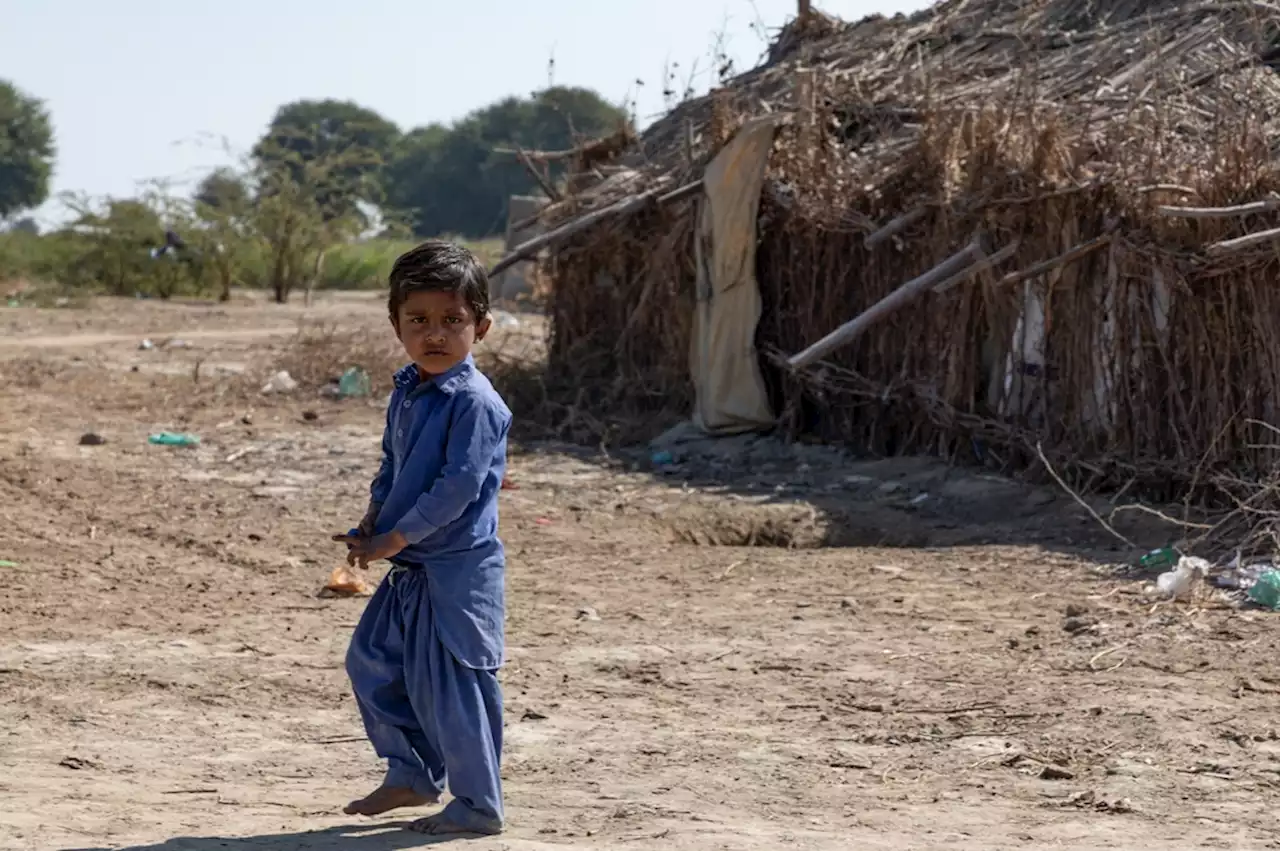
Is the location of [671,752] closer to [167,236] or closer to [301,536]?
[301,536]

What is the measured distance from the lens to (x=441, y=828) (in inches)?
151

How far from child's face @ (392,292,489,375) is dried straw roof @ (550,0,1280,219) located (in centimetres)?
565

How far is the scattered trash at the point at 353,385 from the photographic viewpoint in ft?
47.3

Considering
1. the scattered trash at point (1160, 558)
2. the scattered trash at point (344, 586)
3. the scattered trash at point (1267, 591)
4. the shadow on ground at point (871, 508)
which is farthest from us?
the shadow on ground at point (871, 508)

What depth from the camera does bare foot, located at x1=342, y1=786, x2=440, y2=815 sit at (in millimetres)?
3818

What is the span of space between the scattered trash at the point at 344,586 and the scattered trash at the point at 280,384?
295 inches

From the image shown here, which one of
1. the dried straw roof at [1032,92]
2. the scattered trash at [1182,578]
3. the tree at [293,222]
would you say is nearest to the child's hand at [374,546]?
the scattered trash at [1182,578]

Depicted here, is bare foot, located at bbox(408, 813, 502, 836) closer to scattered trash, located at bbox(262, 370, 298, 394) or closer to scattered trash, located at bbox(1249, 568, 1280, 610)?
scattered trash, located at bbox(1249, 568, 1280, 610)

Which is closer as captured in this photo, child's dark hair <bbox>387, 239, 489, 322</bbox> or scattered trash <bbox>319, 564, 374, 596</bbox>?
child's dark hair <bbox>387, 239, 489, 322</bbox>

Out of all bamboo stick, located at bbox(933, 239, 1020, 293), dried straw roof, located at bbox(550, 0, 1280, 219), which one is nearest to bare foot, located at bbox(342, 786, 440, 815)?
dried straw roof, located at bbox(550, 0, 1280, 219)

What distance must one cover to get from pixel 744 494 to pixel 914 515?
110cm

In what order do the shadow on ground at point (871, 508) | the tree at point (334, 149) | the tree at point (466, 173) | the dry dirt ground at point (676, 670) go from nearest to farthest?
the dry dirt ground at point (676, 670) → the shadow on ground at point (871, 508) → the tree at point (334, 149) → the tree at point (466, 173)

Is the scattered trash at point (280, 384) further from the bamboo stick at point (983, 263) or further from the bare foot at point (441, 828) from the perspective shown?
the bare foot at point (441, 828)

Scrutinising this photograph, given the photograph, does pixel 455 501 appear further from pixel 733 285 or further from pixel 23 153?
pixel 23 153
